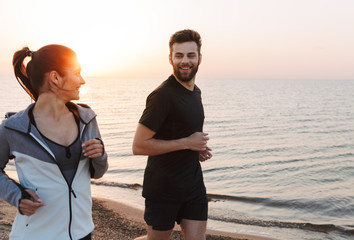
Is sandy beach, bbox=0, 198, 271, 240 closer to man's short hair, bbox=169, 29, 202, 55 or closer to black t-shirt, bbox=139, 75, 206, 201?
black t-shirt, bbox=139, 75, 206, 201

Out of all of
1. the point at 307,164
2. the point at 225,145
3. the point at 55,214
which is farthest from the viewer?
the point at 225,145

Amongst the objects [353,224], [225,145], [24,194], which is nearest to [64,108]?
[24,194]

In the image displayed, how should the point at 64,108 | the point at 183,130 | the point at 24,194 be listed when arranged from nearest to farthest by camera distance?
the point at 24,194
the point at 64,108
the point at 183,130

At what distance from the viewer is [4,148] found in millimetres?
2148

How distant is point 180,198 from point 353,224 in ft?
27.2

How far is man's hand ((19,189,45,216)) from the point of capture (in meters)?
2.05

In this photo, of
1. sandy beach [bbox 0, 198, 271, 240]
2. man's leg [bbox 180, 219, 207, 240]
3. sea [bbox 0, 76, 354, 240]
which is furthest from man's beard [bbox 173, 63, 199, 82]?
sea [bbox 0, 76, 354, 240]

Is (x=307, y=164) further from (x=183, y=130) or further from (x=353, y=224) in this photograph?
(x=183, y=130)

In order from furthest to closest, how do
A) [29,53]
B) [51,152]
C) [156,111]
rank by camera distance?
[156,111] < [29,53] < [51,152]

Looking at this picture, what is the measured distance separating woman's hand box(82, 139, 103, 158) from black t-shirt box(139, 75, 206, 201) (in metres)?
1.05

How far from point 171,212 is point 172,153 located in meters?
0.60

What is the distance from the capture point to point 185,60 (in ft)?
11.4

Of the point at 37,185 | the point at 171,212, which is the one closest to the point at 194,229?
the point at 171,212

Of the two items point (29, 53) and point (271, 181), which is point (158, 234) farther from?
point (271, 181)
